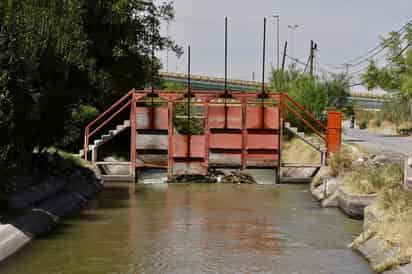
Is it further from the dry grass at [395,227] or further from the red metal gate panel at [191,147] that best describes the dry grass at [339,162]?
the dry grass at [395,227]

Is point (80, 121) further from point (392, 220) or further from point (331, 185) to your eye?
point (392, 220)

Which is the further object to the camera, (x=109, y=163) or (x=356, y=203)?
(x=109, y=163)

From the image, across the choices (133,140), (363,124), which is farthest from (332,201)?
(363,124)

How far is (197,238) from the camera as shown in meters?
21.3

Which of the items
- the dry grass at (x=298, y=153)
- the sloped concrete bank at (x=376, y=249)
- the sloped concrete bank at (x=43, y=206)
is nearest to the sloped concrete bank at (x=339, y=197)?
the sloped concrete bank at (x=376, y=249)

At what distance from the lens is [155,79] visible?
5169 cm

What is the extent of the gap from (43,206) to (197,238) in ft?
16.4

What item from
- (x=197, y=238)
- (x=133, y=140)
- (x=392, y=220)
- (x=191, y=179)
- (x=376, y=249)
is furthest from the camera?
(x=191, y=179)

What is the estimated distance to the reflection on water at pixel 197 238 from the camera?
17422mm

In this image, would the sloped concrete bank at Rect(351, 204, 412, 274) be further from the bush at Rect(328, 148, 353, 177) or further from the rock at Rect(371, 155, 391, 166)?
the rock at Rect(371, 155, 391, 166)

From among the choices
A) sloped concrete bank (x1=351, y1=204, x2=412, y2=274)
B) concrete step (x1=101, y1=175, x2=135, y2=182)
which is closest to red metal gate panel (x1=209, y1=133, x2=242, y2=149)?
concrete step (x1=101, y1=175, x2=135, y2=182)

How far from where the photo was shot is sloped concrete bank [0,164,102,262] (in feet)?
60.4

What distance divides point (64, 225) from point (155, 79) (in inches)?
1164

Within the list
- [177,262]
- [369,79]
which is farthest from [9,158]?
[369,79]
